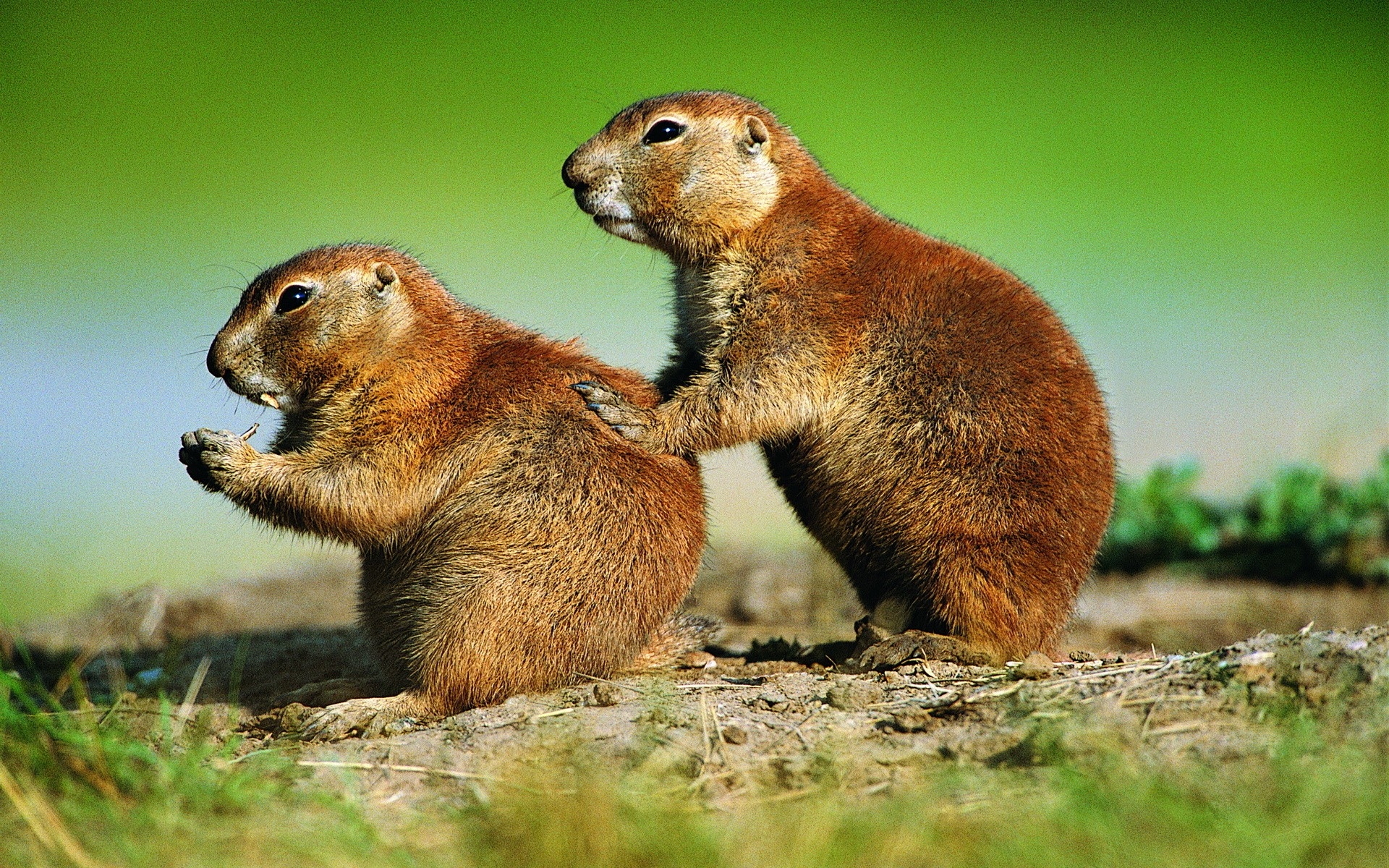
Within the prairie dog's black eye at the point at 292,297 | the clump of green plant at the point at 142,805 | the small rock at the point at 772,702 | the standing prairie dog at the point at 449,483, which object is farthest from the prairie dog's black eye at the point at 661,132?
the clump of green plant at the point at 142,805

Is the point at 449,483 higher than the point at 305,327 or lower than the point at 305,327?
lower

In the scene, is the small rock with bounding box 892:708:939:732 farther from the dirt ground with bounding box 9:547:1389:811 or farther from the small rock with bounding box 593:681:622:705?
the small rock with bounding box 593:681:622:705

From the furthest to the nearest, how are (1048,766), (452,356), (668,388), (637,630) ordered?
(668,388), (452,356), (637,630), (1048,766)

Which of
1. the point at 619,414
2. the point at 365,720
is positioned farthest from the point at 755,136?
the point at 365,720

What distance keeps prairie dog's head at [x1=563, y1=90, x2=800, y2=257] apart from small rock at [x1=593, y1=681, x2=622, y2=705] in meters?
2.03

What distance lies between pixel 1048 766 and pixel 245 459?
10.9ft

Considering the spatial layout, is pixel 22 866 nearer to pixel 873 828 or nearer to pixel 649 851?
pixel 649 851

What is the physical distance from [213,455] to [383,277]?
40.0 inches

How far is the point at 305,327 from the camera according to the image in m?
5.19

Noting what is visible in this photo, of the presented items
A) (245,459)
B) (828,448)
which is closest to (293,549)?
(245,459)

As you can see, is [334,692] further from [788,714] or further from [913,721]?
[913,721]

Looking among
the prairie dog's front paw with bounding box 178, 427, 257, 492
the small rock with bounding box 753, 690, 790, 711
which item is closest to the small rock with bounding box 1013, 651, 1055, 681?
the small rock with bounding box 753, 690, 790, 711

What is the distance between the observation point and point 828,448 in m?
5.26

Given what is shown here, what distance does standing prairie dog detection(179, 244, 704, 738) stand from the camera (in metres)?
4.71
